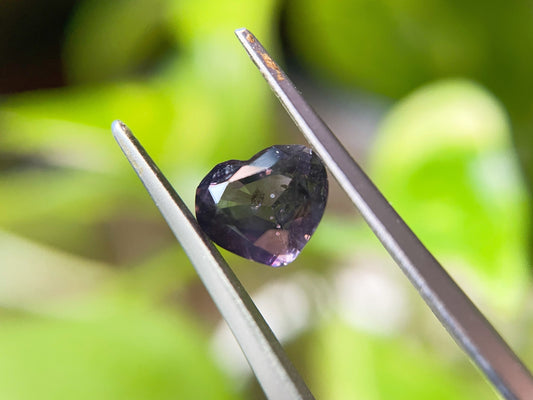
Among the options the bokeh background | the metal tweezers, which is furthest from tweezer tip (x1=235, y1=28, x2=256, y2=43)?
the bokeh background

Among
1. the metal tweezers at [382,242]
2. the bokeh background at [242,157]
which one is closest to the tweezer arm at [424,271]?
Answer: the metal tweezers at [382,242]

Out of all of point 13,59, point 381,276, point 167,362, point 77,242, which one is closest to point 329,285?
point 381,276

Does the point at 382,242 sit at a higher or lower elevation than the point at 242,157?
higher

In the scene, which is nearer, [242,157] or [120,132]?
[120,132]

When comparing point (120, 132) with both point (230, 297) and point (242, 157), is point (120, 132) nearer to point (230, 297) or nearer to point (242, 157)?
point (230, 297)

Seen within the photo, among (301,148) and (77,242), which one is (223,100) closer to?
(77,242)

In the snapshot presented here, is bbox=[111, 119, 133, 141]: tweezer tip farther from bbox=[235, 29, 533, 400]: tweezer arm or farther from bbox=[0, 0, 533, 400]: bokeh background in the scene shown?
bbox=[0, 0, 533, 400]: bokeh background

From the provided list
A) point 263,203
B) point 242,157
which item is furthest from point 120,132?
point 242,157
